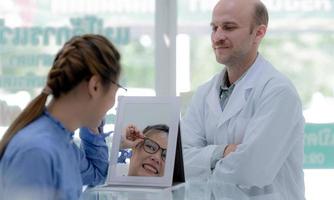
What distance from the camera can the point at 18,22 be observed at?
15.2ft

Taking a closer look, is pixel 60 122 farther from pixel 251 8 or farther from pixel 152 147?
pixel 251 8

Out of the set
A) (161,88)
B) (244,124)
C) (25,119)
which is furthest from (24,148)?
(161,88)

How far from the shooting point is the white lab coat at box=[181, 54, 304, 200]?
2.33 m

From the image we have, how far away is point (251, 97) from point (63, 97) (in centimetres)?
101

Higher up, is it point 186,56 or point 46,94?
point 46,94

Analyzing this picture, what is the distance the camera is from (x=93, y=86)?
5.24 feet

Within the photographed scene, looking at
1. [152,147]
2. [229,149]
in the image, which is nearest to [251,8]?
[229,149]

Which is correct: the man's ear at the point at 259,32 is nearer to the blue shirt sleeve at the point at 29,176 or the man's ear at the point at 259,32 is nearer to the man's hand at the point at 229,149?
the man's hand at the point at 229,149

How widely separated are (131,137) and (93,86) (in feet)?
1.38

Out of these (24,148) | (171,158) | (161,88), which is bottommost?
(161,88)

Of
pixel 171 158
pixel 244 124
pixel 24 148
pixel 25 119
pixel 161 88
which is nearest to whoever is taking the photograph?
pixel 24 148

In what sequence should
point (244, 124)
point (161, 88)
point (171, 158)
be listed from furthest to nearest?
point (161, 88) < point (244, 124) < point (171, 158)

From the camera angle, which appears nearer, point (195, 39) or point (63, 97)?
point (63, 97)

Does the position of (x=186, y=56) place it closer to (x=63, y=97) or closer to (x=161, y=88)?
(x=161, y=88)
